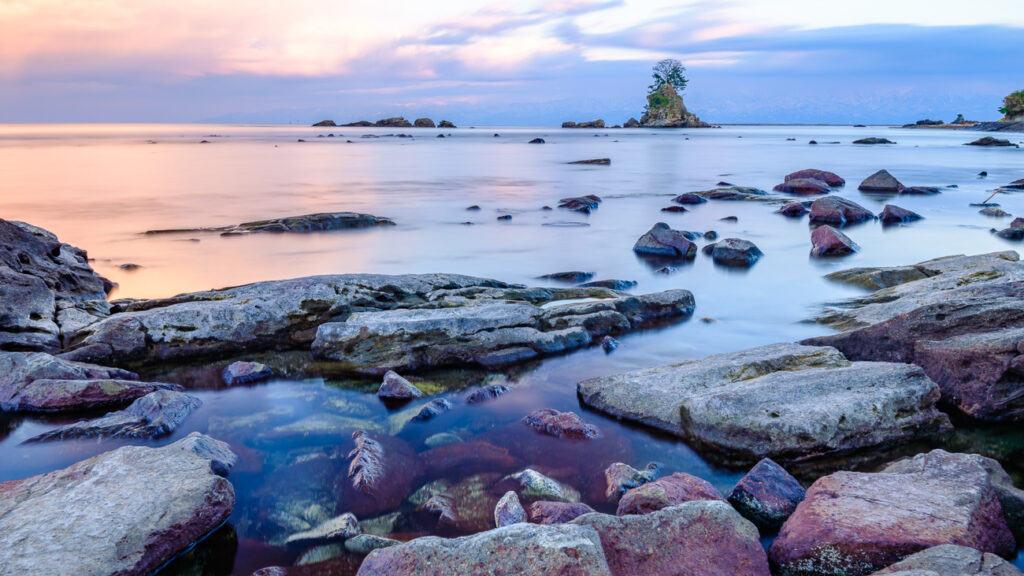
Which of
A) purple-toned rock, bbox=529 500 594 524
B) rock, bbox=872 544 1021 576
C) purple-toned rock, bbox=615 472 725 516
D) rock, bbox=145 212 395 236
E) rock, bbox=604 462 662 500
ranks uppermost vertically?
rock, bbox=145 212 395 236

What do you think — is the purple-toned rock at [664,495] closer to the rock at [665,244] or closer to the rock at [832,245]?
the rock at [665,244]

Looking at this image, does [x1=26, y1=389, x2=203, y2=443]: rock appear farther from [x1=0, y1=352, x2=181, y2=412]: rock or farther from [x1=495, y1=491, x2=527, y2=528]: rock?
[x1=495, y1=491, x2=527, y2=528]: rock

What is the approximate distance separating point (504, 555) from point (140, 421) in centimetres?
471

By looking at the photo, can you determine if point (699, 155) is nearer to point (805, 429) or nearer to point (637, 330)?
point (637, 330)

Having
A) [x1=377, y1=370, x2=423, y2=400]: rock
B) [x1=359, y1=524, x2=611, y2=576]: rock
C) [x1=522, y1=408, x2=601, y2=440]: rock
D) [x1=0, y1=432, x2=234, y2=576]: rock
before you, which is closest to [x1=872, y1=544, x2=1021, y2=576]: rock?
[x1=359, y1=524, x2=611, y2=576]: rock

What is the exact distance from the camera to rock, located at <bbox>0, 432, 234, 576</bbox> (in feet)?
12.6

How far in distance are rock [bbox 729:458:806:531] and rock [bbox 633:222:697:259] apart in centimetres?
1008

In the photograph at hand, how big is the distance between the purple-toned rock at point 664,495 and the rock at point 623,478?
20cm

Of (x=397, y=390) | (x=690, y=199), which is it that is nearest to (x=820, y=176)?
(x=690, y=199)

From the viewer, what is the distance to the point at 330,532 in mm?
4660

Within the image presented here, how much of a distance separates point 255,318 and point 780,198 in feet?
74.4

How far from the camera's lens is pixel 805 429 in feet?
18.2

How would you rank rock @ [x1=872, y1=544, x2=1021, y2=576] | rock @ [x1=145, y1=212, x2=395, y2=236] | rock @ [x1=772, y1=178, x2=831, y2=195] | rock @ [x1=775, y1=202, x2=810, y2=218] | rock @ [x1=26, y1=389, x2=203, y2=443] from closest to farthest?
rock @ [x1=872, y1=544, x2=1021, y2=576] → rock @ [x1=26, y1=389, x2=203, y2=443] → rock @ [x1=145, y1=212, x2=395, y2=236] → rock @ [x1=775, y1=202, x2=810, y2=218] → rock @ [x1=772, y1=178, x2=831, y2=195]

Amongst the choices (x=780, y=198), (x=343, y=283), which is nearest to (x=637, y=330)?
(x=343, y=283)
